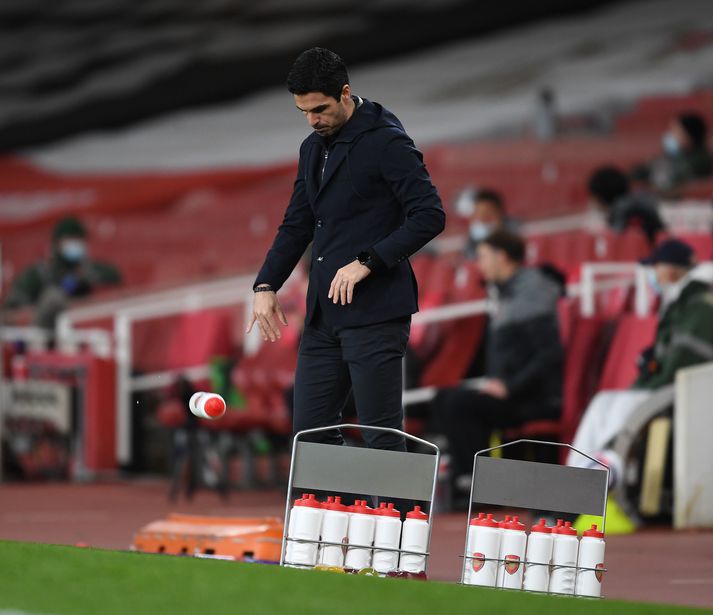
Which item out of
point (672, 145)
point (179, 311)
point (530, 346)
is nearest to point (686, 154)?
point (672, 145)

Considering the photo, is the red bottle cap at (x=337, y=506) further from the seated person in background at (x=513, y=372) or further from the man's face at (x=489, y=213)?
the man's face at (x=489, y=213)

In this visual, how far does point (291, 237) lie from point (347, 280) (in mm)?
475

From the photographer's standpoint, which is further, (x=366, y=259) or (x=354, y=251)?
(x=354, y=251)

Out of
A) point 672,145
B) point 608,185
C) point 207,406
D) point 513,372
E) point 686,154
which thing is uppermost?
point 672,145

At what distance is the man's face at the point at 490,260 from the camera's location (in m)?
8.99

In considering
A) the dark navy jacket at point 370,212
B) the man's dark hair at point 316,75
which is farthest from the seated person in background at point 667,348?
the man's dark hair at point 316,75

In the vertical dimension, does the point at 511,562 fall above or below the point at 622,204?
below

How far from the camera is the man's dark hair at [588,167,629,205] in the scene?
11.3 m

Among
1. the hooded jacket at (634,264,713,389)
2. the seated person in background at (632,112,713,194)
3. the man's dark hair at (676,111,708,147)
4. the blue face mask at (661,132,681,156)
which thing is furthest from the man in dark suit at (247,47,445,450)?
the blue face mask at (661,132,681,156)

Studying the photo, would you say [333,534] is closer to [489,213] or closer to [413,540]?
[413,540]

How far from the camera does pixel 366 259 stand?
5.01 meters

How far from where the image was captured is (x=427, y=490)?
4.86m

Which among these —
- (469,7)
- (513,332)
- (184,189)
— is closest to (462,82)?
(469,7)

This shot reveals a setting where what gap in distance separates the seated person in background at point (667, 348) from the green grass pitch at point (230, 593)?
3.74m
